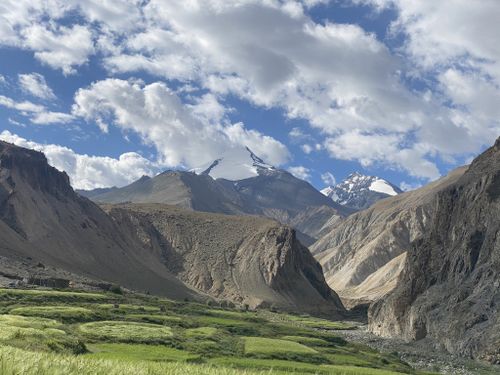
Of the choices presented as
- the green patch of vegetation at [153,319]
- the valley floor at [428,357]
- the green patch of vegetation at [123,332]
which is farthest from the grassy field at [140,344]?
the valley floor at [428,357]

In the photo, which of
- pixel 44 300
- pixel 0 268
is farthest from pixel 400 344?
pixel 0 268

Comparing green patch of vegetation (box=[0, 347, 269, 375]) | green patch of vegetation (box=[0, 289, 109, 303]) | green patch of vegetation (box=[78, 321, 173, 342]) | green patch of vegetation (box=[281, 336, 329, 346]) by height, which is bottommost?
green patch of vegetation (box=[0, 289, 109, 303])

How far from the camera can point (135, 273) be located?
19588 cm

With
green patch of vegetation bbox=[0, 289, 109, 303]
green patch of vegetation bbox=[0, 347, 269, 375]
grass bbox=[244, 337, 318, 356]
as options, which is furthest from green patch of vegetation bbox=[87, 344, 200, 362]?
green patch of vegetation bbox=[0, 289, 109, 303]

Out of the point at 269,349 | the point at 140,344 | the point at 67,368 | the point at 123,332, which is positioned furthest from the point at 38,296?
the point at 67,368

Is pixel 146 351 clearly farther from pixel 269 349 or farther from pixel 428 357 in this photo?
pixel 428 357

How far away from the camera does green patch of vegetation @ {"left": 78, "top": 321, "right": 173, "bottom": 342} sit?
201ft

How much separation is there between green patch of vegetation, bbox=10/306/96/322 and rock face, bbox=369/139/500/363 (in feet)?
197

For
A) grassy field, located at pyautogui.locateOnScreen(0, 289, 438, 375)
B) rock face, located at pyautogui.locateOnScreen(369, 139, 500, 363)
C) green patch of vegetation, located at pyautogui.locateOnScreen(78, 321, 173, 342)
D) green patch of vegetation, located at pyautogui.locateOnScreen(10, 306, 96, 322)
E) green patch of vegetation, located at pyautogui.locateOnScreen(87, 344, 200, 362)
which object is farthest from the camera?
rock face, located at pyautogui.locateOnScreen(369, 139, 500, 363)

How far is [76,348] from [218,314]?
8265 centimetres

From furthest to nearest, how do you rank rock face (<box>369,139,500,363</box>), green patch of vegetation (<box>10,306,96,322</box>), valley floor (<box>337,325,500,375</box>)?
rock face (<box>369,139,500,363</box>) → valley floor (<box>337,325,500,375</box>) → green patch of vegetation (<box>10,306,96,322</box>)

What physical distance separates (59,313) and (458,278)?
84931mm

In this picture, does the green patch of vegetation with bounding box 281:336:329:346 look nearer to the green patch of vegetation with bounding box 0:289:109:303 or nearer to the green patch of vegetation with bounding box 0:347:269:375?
the green patch of vegetation with bounding box 0:289:109:303

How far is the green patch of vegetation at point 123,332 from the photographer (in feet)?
201
